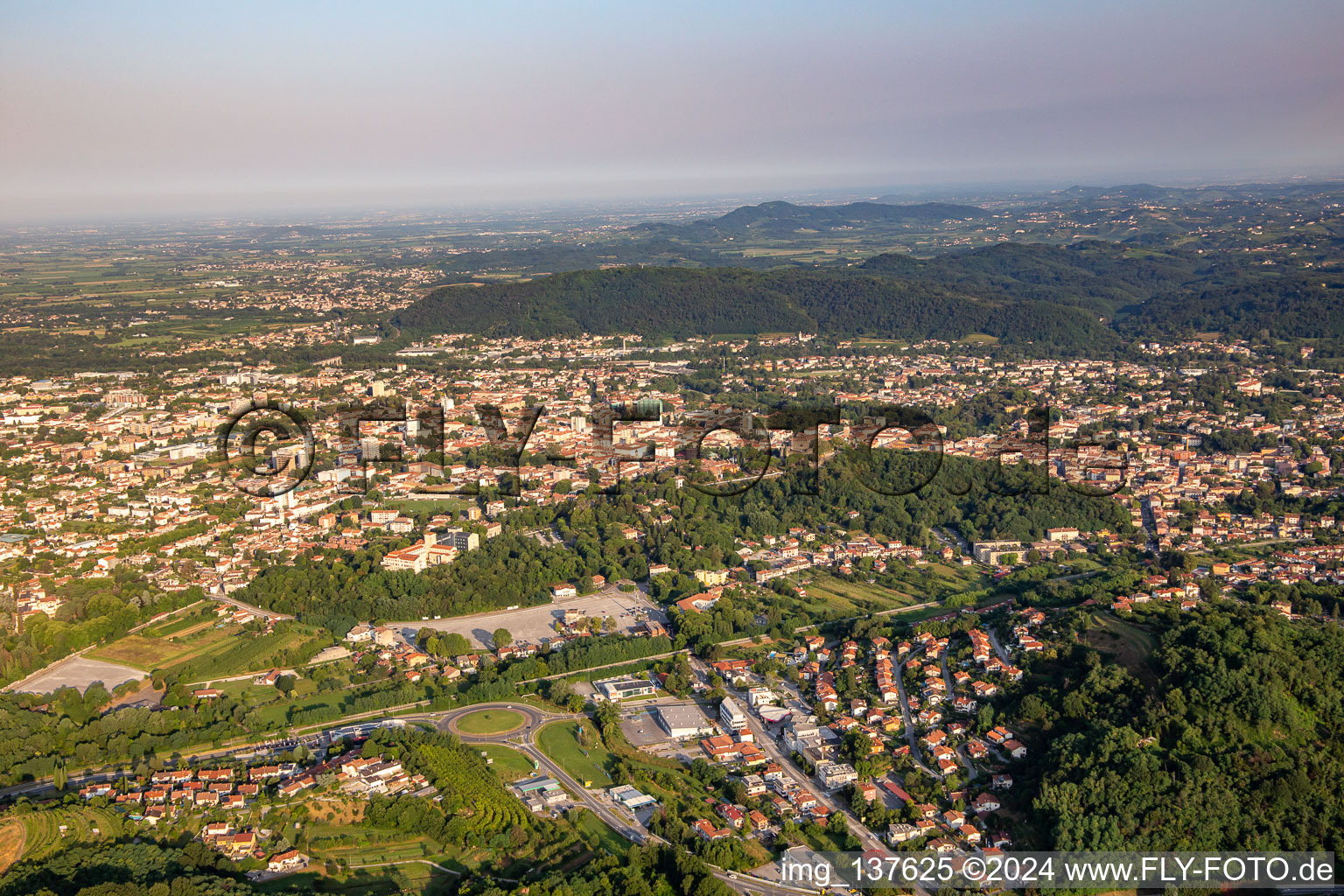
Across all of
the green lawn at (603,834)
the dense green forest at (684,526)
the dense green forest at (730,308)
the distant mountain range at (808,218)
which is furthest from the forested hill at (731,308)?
the distant mountain range at (808,218)

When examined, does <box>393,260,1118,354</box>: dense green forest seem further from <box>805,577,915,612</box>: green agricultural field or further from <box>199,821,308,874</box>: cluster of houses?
<box>199,821,308,874</box>: cluster of houses

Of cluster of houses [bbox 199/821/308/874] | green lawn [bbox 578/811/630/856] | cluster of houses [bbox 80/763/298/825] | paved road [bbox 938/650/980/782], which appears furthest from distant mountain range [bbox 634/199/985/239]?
cluster of houses [bbox 199/821/308/874]

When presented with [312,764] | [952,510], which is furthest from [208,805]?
[952,510]

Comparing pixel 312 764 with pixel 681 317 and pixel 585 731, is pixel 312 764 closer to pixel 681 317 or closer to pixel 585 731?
pixel 585 731

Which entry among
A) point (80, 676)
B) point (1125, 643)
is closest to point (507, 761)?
point (80, 676)

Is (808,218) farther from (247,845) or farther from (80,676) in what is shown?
(247,845)

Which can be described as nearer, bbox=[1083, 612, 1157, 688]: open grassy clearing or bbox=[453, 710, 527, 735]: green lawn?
bbox=[1083, 612, 1157, 688]: open grassy clearing

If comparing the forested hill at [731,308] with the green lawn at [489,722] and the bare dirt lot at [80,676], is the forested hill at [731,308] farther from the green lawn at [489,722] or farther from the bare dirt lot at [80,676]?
the green lawn at [489,722]
